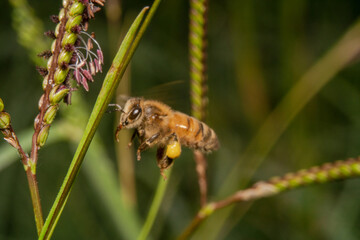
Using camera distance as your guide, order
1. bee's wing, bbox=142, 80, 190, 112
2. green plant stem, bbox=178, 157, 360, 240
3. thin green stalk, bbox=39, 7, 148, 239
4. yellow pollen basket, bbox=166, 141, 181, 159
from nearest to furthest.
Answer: thin green stalk, bbox=39, 7, 148, 239 → green plant stem, bbox=178, 157, 360, 240 → yellow pollen basket, bbox=166, 141, 181, 159 → bee's wing, bbox=142, 80, 190, 112

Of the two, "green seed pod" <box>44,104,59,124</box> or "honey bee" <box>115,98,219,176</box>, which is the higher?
"green seed pod" <box>44,104,59,124</box>

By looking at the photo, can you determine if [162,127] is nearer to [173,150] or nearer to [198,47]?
[173,150]

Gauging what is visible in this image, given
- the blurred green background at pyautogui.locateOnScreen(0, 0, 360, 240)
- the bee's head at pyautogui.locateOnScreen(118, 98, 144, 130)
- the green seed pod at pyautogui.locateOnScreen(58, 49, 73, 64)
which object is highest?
the green seed pod at pyautogui.locateOnScreen(58, 49, 73, 64)

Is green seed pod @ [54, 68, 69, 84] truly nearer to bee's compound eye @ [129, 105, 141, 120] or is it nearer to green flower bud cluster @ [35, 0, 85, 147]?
green flower bud cluster @ [35, 0, 85, 147]

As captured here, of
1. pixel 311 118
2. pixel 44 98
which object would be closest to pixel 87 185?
pixel 311 118

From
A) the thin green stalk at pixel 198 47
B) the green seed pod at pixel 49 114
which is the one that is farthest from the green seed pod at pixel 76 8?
the thin green stalk at pixel 198 47

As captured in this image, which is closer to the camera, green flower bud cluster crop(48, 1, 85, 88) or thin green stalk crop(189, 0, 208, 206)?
green flower bud cluster crop(48, 1, 85, 88)

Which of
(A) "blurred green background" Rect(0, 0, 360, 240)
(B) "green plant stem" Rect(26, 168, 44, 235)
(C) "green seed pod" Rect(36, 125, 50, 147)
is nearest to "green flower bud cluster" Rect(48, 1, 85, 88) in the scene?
(C) "green seed pod" Rect(36, 125, 50, 147)
